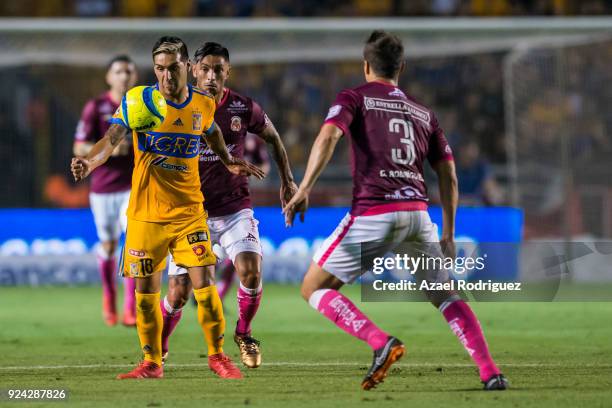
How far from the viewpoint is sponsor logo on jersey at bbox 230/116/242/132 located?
8525 millimetres

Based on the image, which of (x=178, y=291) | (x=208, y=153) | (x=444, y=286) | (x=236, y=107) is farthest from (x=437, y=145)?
(x=178, y=291)

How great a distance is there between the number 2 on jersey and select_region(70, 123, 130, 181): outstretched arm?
5.65 ft

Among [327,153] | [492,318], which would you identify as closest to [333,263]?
[327,153]

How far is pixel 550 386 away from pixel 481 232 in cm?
944

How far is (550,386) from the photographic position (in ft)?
23.2

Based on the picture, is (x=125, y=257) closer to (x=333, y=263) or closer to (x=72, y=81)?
(x=333, y=263)

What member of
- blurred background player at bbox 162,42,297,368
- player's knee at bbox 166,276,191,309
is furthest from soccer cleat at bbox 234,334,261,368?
player's knee at bbox 166,276,191,309

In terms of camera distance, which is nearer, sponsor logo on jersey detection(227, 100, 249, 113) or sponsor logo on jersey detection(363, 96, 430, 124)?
sponsor logo on jersey detection(363, 96, 430, 124)

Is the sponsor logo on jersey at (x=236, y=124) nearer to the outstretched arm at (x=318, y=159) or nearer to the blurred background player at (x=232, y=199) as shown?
the blurred background player at (x=232, y=199)

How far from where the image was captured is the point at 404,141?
685cm

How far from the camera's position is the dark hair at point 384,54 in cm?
682

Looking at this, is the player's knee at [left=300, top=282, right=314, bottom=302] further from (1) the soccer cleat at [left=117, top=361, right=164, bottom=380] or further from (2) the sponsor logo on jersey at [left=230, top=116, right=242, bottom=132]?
(2) the sponsor logo on jersey at [left=230, top=116, right=242, bottom=132]

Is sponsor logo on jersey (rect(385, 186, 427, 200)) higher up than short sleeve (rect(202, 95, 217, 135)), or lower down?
lower down

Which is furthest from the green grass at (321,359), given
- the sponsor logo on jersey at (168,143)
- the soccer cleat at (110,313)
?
the sponsor logo on jersey at (168,143)
